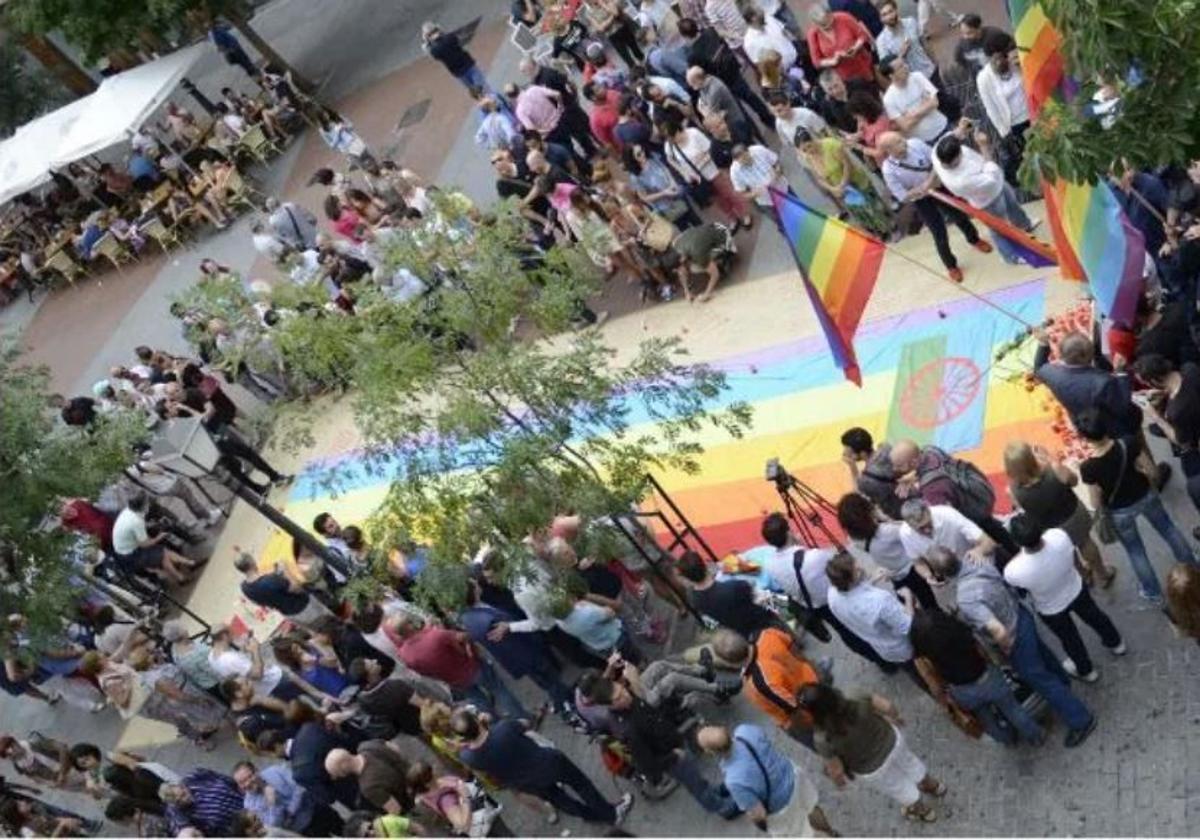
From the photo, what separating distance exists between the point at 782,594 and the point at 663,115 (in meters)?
6.19

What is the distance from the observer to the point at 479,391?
9.36m

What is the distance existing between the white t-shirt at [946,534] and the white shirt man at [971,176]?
3867mm

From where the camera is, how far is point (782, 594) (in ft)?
32.1

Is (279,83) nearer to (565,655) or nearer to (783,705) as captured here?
(565,655)

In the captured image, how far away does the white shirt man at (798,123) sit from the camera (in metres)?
12.9

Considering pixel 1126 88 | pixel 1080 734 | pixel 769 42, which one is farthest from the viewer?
pixel 769 42

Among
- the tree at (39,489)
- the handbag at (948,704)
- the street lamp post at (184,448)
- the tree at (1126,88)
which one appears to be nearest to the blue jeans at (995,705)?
the handbag at (948,704)

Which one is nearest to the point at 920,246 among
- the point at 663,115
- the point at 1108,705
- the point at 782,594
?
the point at 663,115

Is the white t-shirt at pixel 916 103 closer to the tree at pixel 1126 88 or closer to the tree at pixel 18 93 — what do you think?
the tree at pixel 1126 88

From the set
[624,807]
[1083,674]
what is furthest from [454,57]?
[1083,674]

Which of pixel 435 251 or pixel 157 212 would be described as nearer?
pixel 435 251

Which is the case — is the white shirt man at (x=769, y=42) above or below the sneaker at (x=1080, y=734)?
above

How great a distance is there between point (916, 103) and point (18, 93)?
21.2 m

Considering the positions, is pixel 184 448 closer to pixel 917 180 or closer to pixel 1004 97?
pixel 917 180
